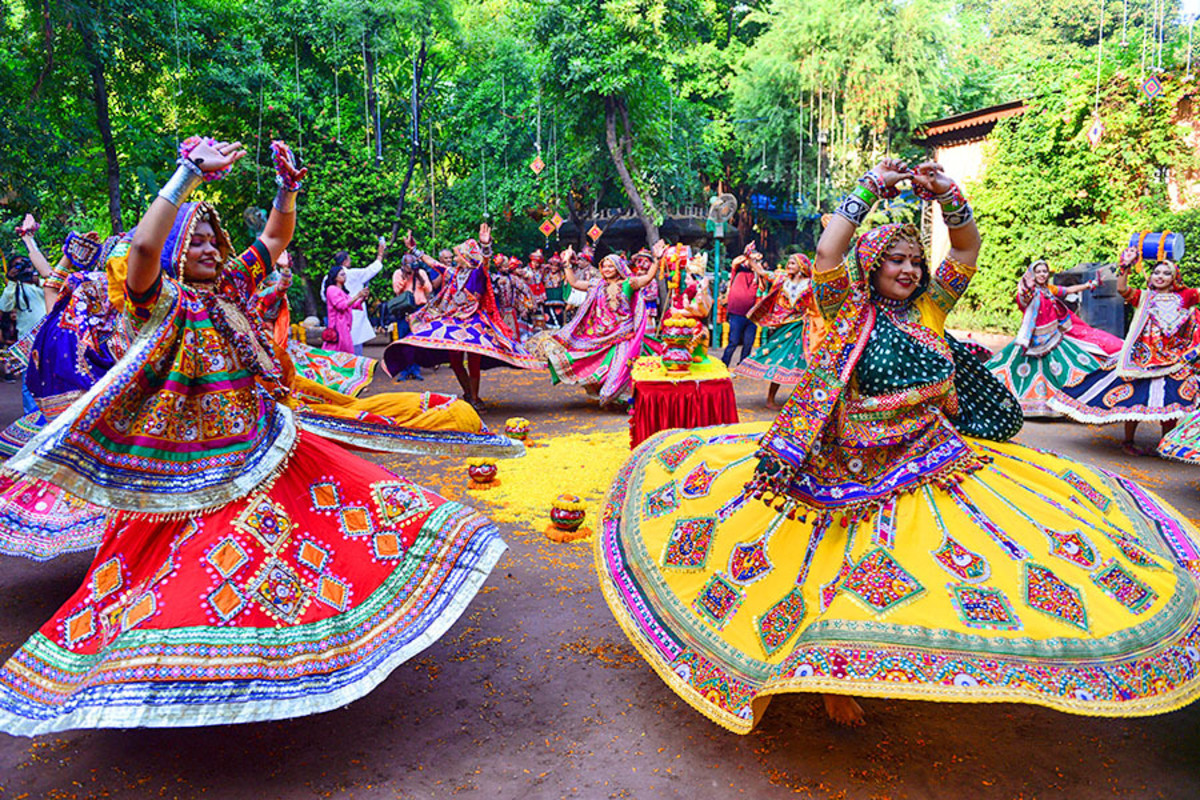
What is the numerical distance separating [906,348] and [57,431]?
2.89 meters

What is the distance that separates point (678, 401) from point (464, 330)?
3527mm

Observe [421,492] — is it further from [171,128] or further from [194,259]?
[171,128]

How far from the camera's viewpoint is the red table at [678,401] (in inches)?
281

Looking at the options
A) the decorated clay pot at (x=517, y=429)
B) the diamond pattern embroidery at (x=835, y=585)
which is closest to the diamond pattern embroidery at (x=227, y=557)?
the diamond pattern embroidery at (x=835, y=585)

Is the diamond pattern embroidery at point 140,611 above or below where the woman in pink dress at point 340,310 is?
below

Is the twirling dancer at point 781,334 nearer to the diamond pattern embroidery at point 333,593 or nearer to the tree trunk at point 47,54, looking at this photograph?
the diamond pattern embroidery at point 333,593

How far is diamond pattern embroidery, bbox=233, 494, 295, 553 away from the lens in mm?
2932

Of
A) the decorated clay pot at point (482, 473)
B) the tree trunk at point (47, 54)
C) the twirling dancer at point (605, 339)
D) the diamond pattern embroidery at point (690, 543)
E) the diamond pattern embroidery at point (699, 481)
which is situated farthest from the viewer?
the tree trunk at point (47, 54)

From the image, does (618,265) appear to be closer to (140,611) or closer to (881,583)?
(881,583)

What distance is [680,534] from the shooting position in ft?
10.9

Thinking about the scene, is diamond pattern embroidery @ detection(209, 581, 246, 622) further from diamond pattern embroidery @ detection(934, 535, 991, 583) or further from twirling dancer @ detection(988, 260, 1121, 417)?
twirling dancer @ detection(988, 260, 1121, 417)

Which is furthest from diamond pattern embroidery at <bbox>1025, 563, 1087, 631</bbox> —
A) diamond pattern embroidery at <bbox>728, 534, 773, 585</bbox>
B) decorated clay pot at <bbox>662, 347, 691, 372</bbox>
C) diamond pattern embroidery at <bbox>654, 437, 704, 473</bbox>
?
decorated clay pot at <bbox>662, 347, 691, 372</bbox>

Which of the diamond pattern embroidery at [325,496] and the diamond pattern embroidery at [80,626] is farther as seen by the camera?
the diamond pattern embroidery at [325,496]

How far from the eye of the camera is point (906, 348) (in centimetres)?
306
